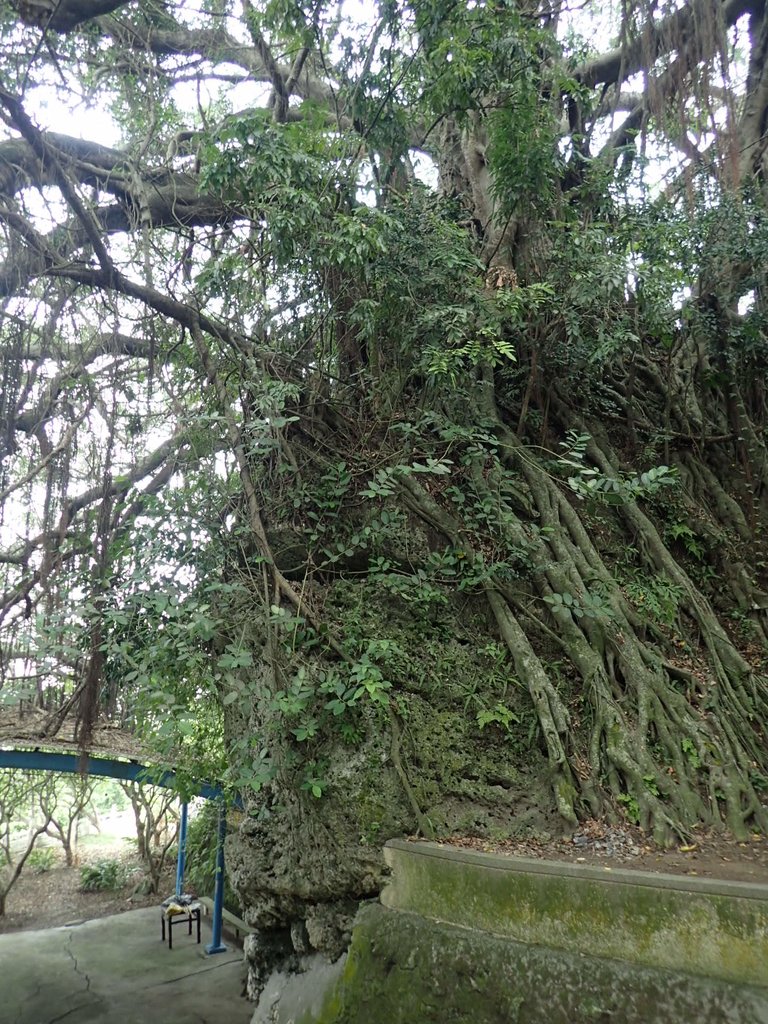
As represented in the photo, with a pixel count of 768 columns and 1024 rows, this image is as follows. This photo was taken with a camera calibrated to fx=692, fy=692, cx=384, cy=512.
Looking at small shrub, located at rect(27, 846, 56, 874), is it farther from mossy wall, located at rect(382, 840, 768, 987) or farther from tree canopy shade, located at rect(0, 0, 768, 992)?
mossy wall, located at rect(382, 840, 768, 987)

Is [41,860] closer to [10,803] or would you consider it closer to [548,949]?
[10,803]

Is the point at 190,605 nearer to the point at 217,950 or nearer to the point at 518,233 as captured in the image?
the point at 518,233

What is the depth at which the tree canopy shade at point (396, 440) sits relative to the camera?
3.62m

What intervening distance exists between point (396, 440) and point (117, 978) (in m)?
6.56

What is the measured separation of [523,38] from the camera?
167 inches

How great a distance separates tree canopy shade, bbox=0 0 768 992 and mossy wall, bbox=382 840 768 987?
1.92ft

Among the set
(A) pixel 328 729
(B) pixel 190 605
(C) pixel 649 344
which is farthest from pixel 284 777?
(C) pixel 649 344

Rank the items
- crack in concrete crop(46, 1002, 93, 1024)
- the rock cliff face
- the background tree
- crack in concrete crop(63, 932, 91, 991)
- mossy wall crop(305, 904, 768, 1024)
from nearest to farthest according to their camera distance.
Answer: mossy wall crop(305, 904, 768, 1024) < the rock cliff face < crack in concrete crop(46, 1002, 93, 1024) < crack in concrete crop(63, 932, 91, 991) < the background tree

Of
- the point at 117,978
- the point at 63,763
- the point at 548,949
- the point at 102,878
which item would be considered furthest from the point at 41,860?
the point at 548,949

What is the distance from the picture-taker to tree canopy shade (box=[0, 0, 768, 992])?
362 centimetres

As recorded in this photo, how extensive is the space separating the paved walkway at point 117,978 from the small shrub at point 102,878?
2.72 meters

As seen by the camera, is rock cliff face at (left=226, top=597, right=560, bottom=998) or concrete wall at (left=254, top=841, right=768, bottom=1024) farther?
rock cliff face at (left=226, top=597, right=560, bottom=998)

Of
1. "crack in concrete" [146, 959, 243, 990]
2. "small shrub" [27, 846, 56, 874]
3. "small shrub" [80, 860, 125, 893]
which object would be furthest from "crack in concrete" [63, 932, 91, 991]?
"small shrub" [27, 846, 56, 874]

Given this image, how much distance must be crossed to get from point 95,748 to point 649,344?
639 centimetres
